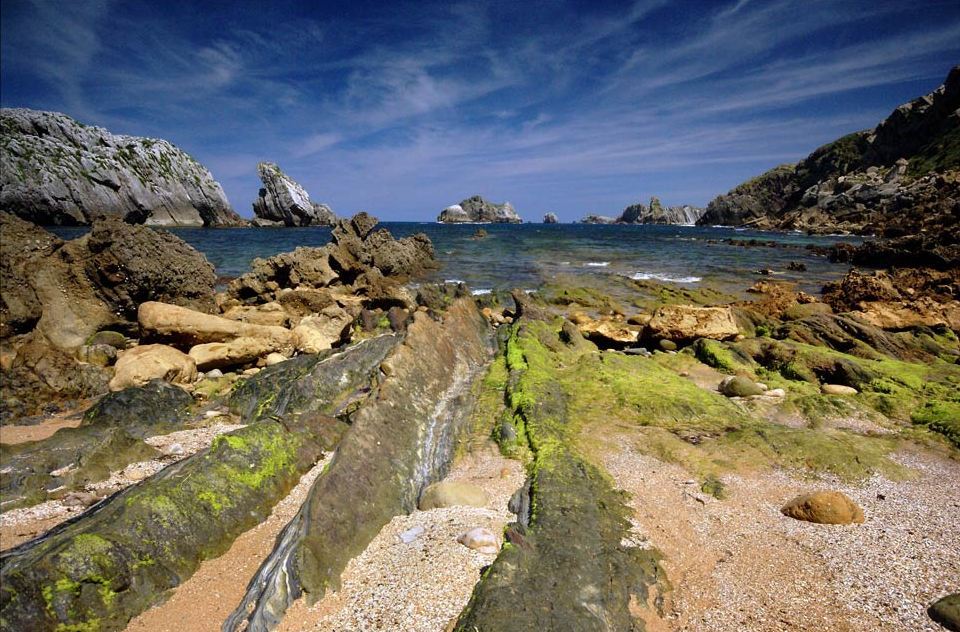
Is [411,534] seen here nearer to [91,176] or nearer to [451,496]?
[451,496]

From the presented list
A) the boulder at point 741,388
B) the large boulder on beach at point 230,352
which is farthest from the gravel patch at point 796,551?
the large boulder on beach at point 230,352

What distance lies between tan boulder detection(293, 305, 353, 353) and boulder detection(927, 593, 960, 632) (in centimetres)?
1267

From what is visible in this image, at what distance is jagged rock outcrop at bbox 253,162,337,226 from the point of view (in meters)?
121

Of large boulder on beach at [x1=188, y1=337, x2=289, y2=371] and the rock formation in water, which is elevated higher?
the rock formation in water

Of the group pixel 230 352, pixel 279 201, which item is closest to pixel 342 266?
pixel 230 352

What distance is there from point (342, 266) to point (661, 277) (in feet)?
82.0

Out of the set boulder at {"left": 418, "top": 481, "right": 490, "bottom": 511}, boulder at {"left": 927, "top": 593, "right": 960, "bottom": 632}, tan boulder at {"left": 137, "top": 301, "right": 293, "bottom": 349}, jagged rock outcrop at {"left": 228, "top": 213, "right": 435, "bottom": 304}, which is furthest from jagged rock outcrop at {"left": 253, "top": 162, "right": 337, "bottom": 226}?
boulder at {"left": 927, "top": 593, "right": 960, "bottom": 632}

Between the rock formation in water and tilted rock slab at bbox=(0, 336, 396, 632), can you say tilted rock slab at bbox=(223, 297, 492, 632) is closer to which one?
tilted rock slab at bbox=(0, 336, 396, 632)

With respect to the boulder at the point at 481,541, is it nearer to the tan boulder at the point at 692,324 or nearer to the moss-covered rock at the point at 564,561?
the moss-covered rock at the point at 564,561

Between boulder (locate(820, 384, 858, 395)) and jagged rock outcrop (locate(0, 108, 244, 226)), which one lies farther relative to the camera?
jagged rock outcrop (locate(0, 108, 244, 226))

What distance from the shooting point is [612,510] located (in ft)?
19.6

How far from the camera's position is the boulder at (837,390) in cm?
1011

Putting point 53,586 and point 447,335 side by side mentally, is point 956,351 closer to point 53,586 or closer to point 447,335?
point 447,335

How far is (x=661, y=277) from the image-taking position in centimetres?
3450
